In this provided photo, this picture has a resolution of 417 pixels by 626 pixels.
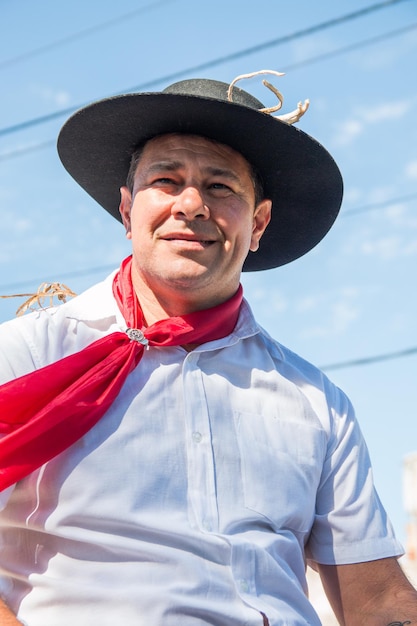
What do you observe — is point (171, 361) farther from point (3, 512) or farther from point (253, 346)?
point (3, 512)

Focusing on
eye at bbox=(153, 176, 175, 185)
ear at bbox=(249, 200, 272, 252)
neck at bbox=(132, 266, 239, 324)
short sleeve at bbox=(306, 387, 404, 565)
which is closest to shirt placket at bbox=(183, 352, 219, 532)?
neck at bbox=(132, 266, 239, 324)

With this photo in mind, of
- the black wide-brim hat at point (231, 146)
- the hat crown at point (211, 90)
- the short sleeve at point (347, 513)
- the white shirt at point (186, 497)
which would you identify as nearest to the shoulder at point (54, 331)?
the white shirt at point (186, 497)

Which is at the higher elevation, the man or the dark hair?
the dark hair

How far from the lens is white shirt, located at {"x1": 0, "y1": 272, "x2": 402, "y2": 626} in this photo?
7.72 feet

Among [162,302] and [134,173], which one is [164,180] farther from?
[162,302]

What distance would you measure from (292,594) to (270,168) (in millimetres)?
1455

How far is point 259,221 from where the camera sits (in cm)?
333

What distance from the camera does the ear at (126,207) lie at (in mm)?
3156

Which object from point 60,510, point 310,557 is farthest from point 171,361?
point 310,557

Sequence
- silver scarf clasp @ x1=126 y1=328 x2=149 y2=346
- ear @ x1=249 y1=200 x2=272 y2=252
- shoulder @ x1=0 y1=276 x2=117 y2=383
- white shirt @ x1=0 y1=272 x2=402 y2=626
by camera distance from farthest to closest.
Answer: ear @ x1=249 y1=200 x2=272 y2=252 → silver scarf clasp @ x1=126 y1=328 x2=149 y2=346 → shoulder @ x1=0 y1=276 x2=117 y2=383 → white shirt @ x1=0 y1=272 x2=402 y2=626

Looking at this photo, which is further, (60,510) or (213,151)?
(213,151)

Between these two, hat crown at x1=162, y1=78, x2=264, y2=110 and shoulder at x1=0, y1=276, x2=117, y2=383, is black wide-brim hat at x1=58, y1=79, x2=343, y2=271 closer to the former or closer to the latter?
hat crown at x1=162, y1=78, x2=264, y2=110

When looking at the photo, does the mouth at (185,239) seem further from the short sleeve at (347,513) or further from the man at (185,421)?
the short sleeve at (347,513)

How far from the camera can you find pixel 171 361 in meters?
2.76
